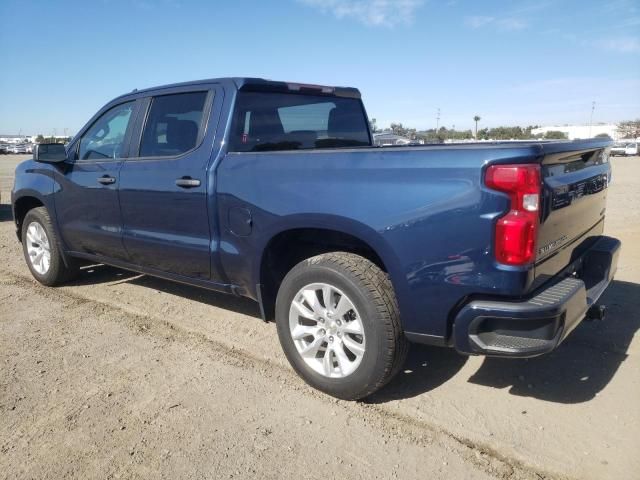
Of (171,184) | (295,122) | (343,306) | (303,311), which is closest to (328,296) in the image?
(343,306)

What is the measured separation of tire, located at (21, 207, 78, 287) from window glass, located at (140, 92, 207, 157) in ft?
5.51

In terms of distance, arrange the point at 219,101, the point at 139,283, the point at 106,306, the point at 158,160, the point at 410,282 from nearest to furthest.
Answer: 1. the point at 410,282
2. the point at 219,101
3. the point at 158,160
4. the point at 106,306
5. the point at 139,283

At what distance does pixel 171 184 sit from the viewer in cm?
365

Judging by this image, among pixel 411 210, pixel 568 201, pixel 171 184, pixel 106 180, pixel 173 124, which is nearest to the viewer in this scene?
pixel 411 210

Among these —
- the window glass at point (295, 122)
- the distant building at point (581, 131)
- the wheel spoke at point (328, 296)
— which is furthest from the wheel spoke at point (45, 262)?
the distant building at point (581, 131)

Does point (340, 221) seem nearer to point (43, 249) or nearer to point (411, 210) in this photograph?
point (411, 210)

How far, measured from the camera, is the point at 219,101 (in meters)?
3.57

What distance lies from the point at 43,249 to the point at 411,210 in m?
4.24

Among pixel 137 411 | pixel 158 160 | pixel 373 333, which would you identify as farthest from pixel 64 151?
pixel 373 333

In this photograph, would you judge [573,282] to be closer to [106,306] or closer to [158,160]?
[158,160]

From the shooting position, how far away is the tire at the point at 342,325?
8.86 feet

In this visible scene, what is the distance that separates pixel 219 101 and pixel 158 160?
0.67 metres

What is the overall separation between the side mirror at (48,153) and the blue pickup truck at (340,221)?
0.01 meters

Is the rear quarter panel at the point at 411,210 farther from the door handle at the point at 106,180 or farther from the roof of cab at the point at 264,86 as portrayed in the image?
the door handle at the point at 106,180
